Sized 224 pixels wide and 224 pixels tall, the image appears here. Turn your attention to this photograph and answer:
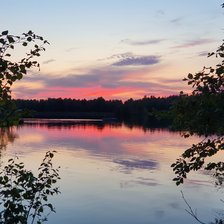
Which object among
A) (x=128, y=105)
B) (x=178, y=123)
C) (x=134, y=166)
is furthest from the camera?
(x=128, y=105)

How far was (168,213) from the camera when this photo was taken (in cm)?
1634

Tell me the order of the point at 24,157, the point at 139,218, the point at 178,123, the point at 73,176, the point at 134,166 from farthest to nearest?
1. the point at 24,157
2. the point at 134,166
3. the point at 73,176
4. the point at 139,218
5. the point at 178,123

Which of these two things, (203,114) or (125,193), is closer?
(203,114)

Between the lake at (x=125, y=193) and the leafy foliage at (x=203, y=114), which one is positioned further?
the lake at (x=125, y=193)

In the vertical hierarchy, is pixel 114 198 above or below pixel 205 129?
below

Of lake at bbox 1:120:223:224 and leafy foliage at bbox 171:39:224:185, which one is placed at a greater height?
leafy foliage at bbox 171:39:224:185

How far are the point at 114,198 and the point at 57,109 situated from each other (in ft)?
513

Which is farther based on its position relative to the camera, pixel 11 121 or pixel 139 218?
pixel 139 218

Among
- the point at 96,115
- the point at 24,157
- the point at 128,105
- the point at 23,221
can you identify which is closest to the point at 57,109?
the point at 96,115

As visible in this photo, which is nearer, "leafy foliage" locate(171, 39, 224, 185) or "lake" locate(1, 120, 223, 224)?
"leafy foliage" locate(171, 39, 224, 185)

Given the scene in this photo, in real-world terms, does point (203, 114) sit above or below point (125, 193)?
above

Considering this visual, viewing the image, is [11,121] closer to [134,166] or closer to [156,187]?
[156,187]

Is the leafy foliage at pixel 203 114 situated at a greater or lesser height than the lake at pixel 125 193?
greater

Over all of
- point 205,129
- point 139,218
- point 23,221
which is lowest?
point 139,218
